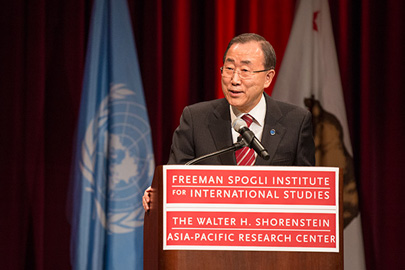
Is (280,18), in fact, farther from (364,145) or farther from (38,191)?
(38,191)

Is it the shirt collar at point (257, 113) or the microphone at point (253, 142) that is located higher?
the shirt collar at point (257, 113)

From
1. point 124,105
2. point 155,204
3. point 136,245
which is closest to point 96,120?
point 124,105

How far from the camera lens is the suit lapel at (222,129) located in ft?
6.68

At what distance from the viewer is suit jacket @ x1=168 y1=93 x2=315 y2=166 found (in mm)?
2055

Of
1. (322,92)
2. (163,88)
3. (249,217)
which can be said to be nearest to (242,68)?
(249,217)

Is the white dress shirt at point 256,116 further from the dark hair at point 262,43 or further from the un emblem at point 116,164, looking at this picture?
the un emblem at point 116,164

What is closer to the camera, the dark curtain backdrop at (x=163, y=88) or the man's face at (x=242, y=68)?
the man's face at (x=242, y=68)

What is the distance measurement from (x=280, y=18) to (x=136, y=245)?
1.66m

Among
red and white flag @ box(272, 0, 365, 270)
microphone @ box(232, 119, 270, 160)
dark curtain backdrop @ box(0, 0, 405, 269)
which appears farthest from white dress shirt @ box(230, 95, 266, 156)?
red and white flag @ box(272, 0, 365, 270)

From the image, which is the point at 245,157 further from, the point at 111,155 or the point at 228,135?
the point at 111,155

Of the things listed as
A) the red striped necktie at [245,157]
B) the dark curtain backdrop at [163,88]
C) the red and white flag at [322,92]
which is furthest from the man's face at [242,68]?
the red and white flag at [322,92]

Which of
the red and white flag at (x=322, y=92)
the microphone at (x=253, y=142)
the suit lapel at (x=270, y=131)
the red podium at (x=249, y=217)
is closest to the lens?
the red podium at (x=249, y=217)

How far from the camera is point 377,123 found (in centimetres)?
359

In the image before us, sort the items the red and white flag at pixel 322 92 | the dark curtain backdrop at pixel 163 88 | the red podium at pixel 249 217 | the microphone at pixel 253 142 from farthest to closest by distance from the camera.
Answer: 1. the red and white flag at pixel 322 92
2. the dark curtain backdrop at pixel 163 88
3. the microphone at pixel 253 142
4. the red podium at pixel 249 217
